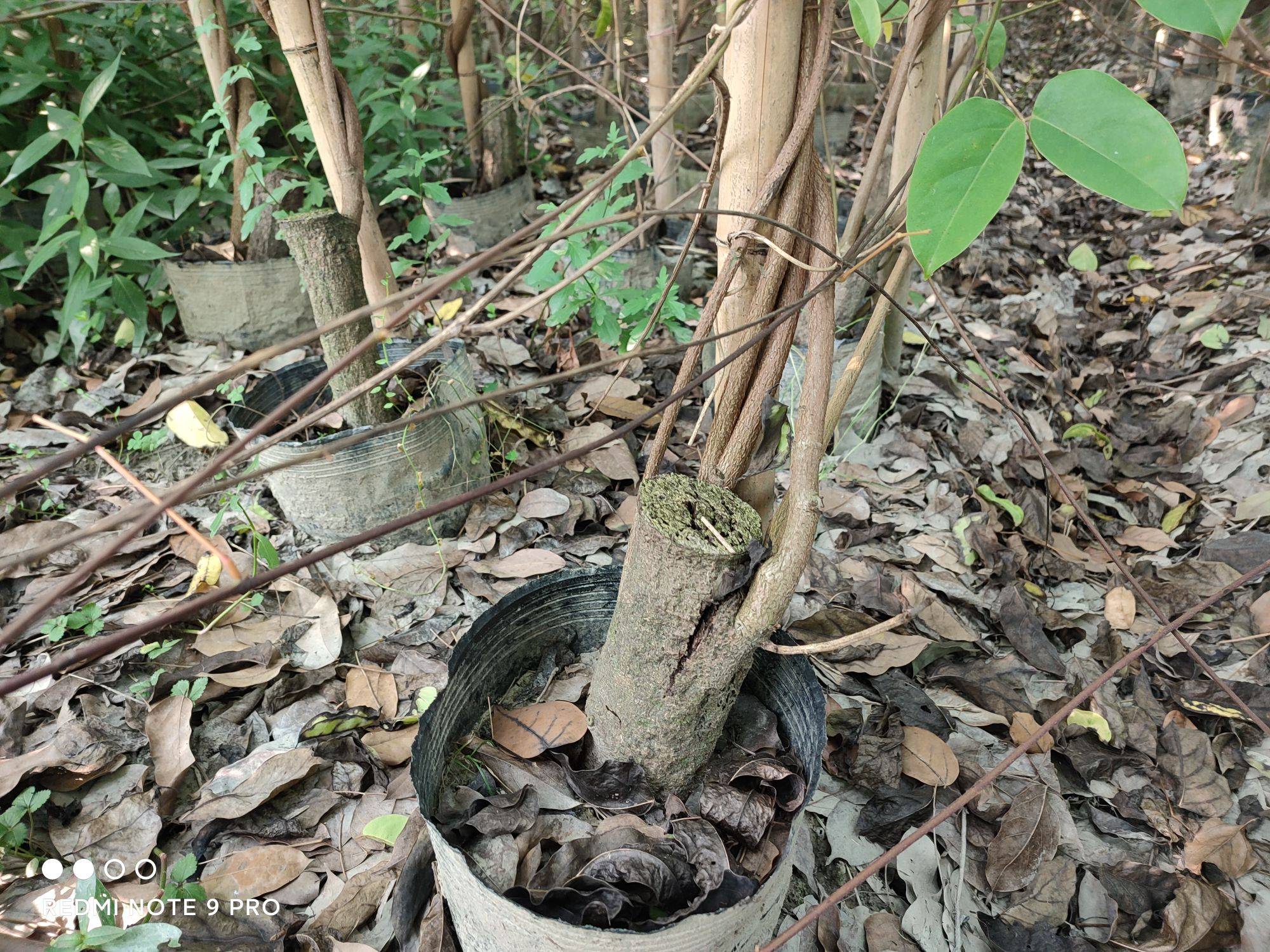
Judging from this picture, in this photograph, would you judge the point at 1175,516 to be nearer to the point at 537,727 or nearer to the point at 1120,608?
the point at 1120,608

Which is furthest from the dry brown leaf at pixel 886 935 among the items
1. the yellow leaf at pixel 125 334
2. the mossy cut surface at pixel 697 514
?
the yellow leaf at pixel 125 334

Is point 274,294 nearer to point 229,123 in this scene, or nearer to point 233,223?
point 233,223

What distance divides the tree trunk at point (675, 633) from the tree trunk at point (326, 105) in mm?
889

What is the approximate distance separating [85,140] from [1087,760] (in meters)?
2.61

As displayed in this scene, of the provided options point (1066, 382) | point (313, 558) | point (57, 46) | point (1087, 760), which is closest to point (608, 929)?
point (313, 558)

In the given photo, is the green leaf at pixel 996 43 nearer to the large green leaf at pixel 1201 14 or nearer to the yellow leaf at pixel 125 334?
the large green leaf at pixel 1201 14

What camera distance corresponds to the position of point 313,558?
1.70 ft

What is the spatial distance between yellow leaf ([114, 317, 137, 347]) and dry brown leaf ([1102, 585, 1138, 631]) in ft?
8.22

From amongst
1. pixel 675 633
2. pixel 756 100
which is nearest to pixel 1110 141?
pixel 756 100

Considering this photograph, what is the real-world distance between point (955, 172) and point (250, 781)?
1.22 meters

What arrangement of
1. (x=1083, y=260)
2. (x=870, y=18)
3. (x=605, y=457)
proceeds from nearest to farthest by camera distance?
1. (x=870, y=18)
2. (x=605, y=457)
3. (x=1083, y=260)

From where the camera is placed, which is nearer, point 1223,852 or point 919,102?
point 1223,852

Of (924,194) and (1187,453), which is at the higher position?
(924,194)

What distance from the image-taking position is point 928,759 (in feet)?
4.03
